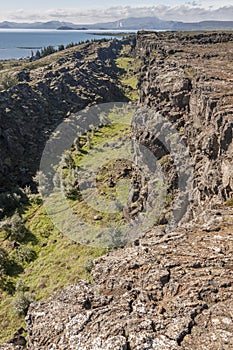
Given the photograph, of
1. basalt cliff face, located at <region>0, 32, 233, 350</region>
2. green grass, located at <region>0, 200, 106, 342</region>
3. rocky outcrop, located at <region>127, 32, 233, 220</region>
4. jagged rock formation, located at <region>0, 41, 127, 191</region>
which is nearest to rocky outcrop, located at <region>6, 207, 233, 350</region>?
basalt cliff face, located at <region>0, 32, 233, 350</region>

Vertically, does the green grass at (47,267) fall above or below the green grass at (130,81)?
below

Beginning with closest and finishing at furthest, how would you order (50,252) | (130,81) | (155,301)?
(155,301) < (50,252) < (130,81)

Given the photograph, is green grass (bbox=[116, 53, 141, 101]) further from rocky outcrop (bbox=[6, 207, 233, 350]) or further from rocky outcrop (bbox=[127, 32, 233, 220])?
rocky outcrop (bbox=[6, 207, 233, 350])

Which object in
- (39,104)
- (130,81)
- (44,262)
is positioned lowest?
(44,262)

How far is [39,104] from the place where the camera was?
382ft

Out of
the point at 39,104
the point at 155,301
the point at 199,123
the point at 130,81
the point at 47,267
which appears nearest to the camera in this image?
the point at 155,301

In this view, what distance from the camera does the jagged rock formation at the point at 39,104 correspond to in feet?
287

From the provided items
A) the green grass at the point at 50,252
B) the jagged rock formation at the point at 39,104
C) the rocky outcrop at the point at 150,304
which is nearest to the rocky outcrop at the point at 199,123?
the rocky outcrop at the point at 150,304

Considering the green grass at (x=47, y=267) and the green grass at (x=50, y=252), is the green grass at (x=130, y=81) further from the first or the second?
the green grass at (x=47, y=267)

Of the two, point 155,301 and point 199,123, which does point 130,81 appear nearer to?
point 199,123

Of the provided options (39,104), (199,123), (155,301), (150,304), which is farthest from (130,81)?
(150,304)

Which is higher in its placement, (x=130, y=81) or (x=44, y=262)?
(x=130, y=81)

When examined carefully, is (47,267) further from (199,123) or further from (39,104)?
(39,104)

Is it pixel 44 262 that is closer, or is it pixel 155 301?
pixel 155 301
